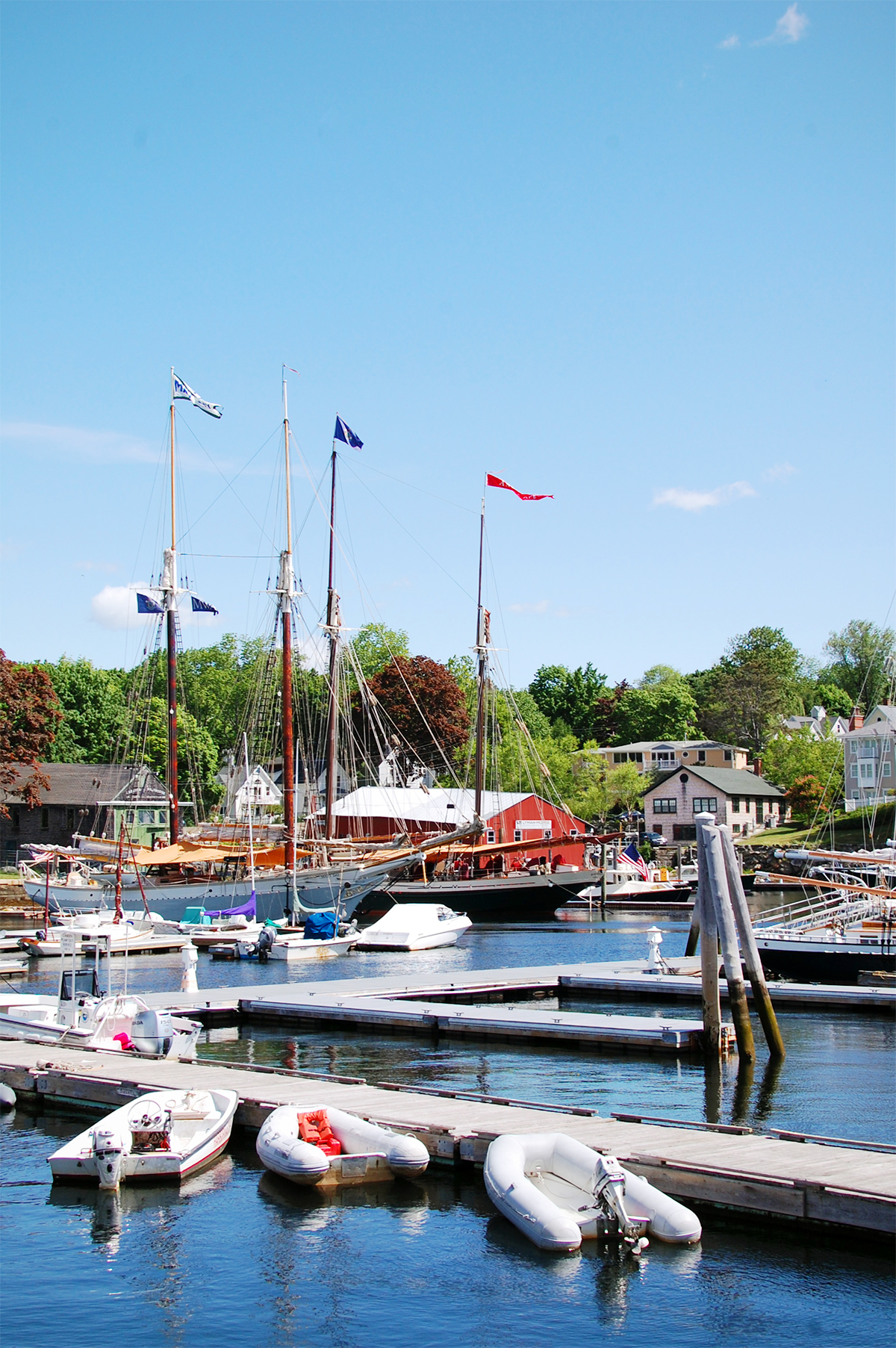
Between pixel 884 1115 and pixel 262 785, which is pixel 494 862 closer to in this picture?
pixel 262 785

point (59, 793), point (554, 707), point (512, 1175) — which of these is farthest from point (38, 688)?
point (554, 707)

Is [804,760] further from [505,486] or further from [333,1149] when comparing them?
[333,1149]

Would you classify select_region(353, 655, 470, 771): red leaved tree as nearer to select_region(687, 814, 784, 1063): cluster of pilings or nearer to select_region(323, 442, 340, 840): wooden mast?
select_region(323, 442, 340, 840): wooden mast

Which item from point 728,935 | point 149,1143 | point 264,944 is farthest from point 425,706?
point 149,1143

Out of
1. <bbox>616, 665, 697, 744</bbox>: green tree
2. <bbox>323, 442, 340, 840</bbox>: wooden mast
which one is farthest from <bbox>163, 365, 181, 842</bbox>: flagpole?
<bbox>616, 665, 697, 744</bbox>: green tree

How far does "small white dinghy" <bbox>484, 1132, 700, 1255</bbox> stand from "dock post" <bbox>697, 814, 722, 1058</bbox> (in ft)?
33.0

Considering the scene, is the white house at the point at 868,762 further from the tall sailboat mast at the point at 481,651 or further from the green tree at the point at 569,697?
the green tree at the point at 569,697

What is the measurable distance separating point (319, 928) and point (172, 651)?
23.0 metres

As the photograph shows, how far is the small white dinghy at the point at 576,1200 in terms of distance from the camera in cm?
1412

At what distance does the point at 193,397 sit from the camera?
208ft

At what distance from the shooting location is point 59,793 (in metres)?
87.8

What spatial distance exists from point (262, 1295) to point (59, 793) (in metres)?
78.3

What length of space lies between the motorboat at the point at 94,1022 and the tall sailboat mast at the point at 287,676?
94.0ft

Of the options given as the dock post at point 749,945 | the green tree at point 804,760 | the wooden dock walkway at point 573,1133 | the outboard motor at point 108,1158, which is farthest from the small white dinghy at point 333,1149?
the green tree at point 804,760
